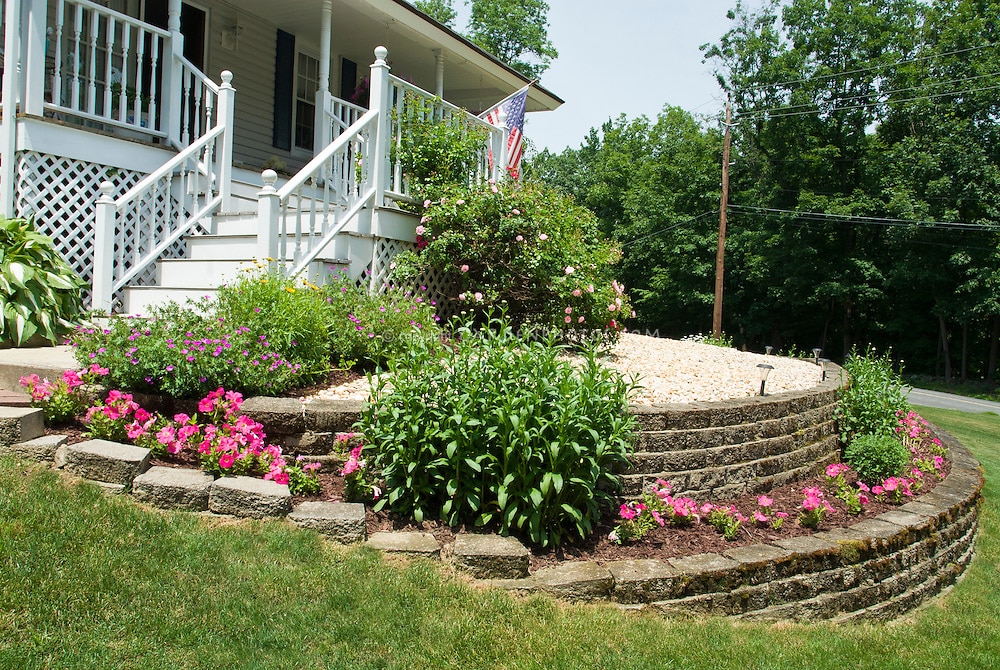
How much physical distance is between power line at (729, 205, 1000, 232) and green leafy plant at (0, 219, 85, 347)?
24236 mm

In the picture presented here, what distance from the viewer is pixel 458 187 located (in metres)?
7.24

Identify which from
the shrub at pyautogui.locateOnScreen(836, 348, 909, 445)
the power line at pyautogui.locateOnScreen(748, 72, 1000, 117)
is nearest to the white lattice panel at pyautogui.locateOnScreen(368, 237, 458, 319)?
the shrub at pyautogui.locateOnScreen(836, 348, 909, 445)

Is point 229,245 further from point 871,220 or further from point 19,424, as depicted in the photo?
point 871,220

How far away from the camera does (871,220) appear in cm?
2450

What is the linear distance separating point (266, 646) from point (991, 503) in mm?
7269

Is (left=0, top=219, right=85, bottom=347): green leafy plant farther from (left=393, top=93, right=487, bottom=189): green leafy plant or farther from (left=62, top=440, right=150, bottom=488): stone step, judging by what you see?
(left=393, top=93, right=487, bottom=189): green leafy plant

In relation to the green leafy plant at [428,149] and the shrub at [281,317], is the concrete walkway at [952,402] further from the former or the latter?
the shrub at [281,317]

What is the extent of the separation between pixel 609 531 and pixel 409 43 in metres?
9.30

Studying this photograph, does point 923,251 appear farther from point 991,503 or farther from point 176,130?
point 176,130

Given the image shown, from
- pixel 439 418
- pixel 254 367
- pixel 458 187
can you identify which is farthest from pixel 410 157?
pixel 439 418

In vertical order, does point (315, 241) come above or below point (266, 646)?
above

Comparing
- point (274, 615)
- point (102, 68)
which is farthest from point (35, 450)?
point (102, 68)

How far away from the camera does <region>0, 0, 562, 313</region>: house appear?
618 cm

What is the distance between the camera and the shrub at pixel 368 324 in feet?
16.9
